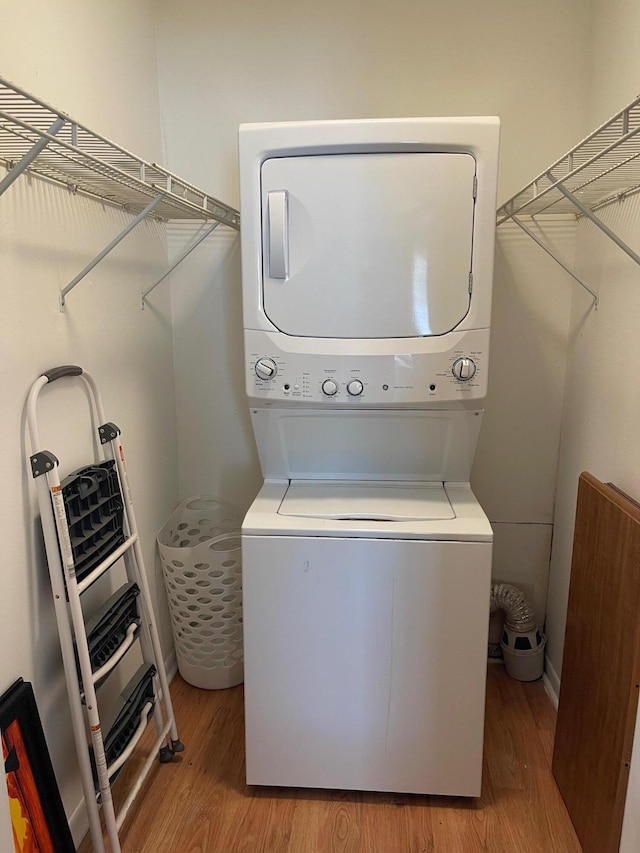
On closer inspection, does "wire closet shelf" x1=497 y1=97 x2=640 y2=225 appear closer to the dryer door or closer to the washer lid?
the dryer door

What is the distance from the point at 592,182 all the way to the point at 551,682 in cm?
164

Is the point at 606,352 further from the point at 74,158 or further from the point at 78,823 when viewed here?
the point at 78,823

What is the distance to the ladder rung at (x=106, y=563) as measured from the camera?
1365 mm

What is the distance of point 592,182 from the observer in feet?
4.93

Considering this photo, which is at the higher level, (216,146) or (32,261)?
(216,146)

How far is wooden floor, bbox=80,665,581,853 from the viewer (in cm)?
157

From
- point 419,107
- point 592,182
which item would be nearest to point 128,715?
point 592,182

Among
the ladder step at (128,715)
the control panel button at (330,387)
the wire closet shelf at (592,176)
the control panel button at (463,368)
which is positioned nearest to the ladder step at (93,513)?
the ladder step at (128,715)

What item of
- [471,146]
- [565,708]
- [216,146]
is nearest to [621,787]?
[565,708]

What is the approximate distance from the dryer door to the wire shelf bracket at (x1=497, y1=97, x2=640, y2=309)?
22 centimetres

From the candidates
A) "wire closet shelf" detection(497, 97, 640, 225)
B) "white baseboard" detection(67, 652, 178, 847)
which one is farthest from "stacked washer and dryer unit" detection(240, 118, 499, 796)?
"white baseboard" detection(67, 652, 178, 847)

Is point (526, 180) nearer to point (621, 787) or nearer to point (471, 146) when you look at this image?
point (471, 146)

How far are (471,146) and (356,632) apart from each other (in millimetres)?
1277

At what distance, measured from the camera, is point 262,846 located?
1.56 metres
